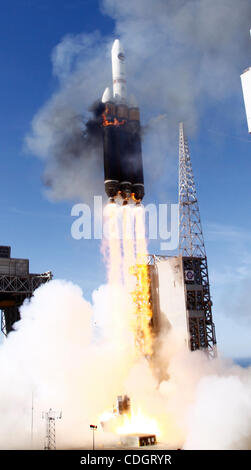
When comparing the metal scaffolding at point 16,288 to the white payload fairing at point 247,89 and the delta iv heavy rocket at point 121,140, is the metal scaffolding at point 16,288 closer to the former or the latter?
the delta iv heavy rocket at point 121,140

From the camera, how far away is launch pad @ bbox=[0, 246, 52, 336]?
100m

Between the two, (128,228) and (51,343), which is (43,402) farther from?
(128,228)

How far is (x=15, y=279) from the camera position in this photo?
10088 centimetres

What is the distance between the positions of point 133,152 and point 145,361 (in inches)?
1450

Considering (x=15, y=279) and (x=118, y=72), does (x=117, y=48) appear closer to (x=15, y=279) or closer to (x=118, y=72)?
(x=118, y=72)

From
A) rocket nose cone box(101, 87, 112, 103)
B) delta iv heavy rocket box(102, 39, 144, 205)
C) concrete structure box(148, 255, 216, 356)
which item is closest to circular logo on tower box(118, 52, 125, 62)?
delta iv heavy rocket box(102, 39, 144, 205)

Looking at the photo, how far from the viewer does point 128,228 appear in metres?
80.1

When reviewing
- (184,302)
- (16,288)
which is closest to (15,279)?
(16,288)

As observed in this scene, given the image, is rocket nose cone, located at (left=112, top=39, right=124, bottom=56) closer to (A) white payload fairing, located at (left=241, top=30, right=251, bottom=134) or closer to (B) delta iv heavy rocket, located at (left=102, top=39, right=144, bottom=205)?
(B) delta iv heavy rocket, located at (left=102, top=39, right=144, bottom=205)

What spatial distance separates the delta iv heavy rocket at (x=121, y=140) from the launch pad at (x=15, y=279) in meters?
34.6

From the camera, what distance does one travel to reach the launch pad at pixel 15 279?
100 m

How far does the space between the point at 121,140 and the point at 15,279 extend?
40.7 meters

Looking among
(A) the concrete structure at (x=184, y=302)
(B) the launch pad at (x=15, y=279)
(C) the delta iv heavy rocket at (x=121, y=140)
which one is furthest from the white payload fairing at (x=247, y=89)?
(B) the launch pad at (x=15, y=279)
